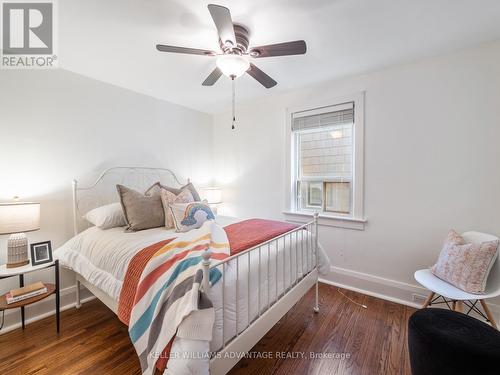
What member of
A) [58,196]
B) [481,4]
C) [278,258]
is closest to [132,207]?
[58,196]

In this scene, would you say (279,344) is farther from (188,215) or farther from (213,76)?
(213,76)

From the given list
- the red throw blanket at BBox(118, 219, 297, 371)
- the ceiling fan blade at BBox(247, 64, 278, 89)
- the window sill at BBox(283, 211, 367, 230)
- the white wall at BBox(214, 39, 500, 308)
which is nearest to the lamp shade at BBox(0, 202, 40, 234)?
the red throw blanket at BBox(118, 219, 297, 371)

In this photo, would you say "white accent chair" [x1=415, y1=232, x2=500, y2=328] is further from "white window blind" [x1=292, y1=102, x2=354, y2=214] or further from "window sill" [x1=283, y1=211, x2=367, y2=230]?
"white window blind" [x1=292, y1=102, x2=354, y2=214]

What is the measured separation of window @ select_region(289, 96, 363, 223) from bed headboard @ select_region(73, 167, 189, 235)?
195 cm

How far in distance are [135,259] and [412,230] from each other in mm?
2573

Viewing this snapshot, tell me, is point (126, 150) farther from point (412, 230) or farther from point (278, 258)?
point (412, 230)

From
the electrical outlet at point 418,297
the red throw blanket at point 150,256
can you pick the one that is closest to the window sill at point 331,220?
the electrical outlet at point 418,297

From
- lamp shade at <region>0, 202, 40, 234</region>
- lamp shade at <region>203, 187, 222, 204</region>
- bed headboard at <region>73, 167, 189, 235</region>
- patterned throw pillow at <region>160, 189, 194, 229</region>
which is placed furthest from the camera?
lamp shade at <region>203, 187, 222, 204</region>

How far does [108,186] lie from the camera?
2.64 metres

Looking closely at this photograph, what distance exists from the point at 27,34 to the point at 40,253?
182 cm

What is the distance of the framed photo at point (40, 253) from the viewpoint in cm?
192

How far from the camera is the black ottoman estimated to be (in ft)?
3.42

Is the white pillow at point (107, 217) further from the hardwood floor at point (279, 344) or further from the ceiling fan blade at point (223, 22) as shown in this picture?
the ceiling fan blade at point (223, 22)

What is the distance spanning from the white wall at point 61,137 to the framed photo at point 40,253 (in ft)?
0.94
